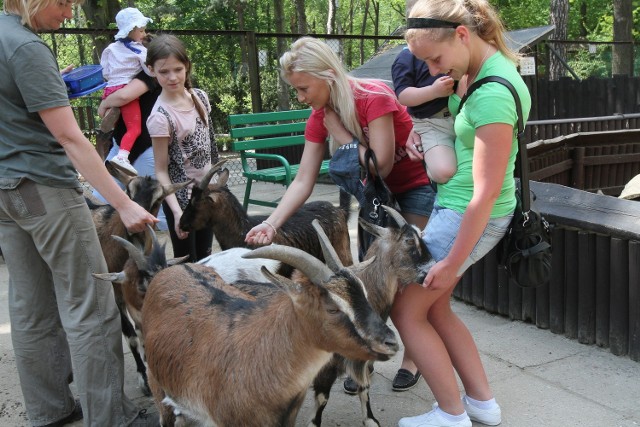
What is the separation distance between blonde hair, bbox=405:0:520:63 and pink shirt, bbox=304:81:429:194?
0.66m

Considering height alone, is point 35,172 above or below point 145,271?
above

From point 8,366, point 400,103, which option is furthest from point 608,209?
point 8,366

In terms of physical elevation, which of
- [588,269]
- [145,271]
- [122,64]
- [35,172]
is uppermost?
[122,64]

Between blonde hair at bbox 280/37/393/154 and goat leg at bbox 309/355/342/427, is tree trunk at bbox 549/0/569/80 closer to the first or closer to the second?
blonde hair at bbox 280/37/393/154

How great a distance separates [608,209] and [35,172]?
3504mm

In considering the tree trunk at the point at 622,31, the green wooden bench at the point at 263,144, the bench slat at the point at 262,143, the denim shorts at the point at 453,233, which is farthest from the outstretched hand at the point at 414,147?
the tree trunk at the point at 622,31

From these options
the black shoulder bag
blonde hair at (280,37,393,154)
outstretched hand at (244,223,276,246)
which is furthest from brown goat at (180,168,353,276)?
the black shoulder bag

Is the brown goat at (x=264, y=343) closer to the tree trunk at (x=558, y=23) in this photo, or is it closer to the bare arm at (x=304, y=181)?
the bare arm at (x=304, y=181)

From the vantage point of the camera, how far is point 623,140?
7.76 meters

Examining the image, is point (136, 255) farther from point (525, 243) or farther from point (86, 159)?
Result: point (525, 243)

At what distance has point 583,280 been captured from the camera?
4625 millimetres

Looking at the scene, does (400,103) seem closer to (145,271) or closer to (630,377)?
(145,271)

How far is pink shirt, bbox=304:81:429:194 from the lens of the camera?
3654mm

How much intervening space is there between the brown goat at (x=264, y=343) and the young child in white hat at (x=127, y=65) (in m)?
2.36
